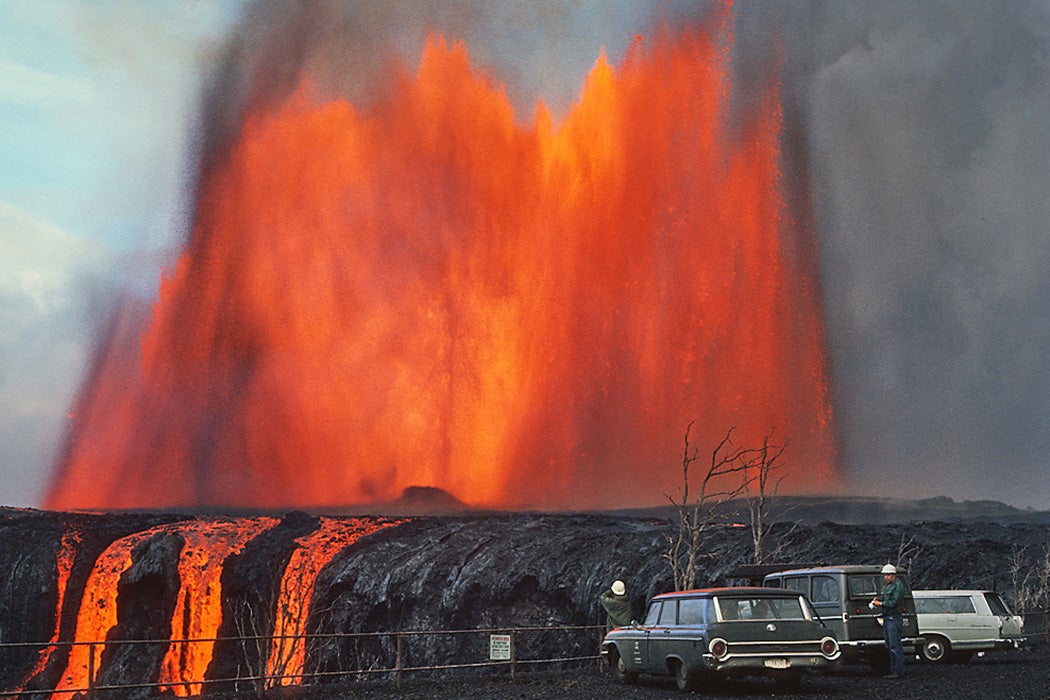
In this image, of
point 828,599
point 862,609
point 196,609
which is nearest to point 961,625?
point 862,609

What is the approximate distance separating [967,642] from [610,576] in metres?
41.2

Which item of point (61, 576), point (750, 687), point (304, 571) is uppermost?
point (61, 576)

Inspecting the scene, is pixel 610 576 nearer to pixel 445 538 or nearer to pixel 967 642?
pixel 445 538

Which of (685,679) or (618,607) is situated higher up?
(618,607)

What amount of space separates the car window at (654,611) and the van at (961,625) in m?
9.90

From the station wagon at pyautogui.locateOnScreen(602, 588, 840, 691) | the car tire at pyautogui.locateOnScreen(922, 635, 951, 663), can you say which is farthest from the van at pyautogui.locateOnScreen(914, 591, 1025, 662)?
the station wagon at pyautogui.locateOnScreen(602, 588, 840, 691)

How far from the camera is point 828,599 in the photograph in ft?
71.1

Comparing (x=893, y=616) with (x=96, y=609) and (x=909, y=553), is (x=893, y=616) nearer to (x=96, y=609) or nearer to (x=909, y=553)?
(x=909, y=553)

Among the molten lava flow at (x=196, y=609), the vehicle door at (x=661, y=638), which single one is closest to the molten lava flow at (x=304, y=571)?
the molten lava flow at (x=196, y=609)

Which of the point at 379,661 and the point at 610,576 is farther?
the point at 379,661

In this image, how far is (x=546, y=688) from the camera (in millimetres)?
19500

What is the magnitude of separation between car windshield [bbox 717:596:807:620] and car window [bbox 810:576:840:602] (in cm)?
512

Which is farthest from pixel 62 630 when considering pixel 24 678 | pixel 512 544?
pixel 512 544

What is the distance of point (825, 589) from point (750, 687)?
458 centimetres
